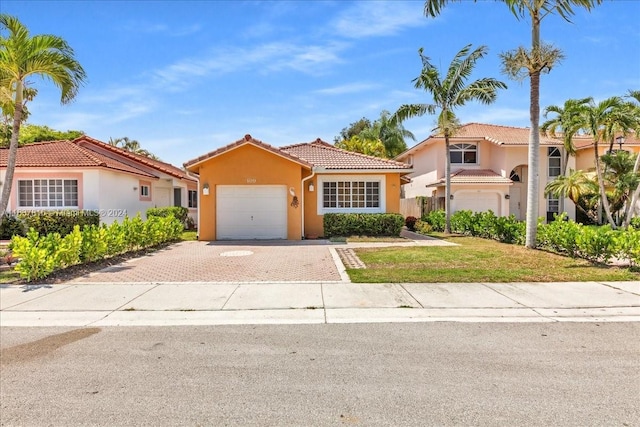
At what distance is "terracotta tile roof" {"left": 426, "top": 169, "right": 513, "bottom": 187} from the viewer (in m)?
24.8

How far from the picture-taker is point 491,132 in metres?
27.8

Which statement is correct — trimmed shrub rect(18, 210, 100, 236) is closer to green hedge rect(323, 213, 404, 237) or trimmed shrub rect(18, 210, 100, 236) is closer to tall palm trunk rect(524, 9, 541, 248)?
green hedge rect(323, 213, 404, 237)

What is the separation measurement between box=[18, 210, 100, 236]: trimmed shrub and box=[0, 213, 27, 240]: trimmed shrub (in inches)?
15.0

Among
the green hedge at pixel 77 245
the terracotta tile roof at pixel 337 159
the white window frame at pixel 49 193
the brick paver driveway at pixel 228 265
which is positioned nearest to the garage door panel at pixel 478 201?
the terracotta tile roof at pixel 337 159

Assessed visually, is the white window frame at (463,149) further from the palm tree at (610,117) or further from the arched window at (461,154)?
the palm tree at (610,117)

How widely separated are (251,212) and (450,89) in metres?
11.1

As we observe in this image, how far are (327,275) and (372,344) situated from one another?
14.2 ft

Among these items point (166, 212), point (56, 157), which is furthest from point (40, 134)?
point (166, 212)

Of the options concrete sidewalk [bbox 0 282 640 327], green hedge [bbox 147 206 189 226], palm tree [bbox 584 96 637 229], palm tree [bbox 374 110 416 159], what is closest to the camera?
concrete sidewalk [bbox 0 282 640 327]

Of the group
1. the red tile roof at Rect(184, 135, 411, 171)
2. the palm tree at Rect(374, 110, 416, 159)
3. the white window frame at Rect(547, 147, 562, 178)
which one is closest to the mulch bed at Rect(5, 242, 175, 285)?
the red tile roof at Rect(184, 135, 411, 171)

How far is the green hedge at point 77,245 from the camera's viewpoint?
8758 mm

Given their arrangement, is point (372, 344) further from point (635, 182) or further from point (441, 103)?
point (635, 182)

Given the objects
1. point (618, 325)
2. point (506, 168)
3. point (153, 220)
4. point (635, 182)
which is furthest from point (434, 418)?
point (506, 168)

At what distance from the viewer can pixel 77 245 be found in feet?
32.9
